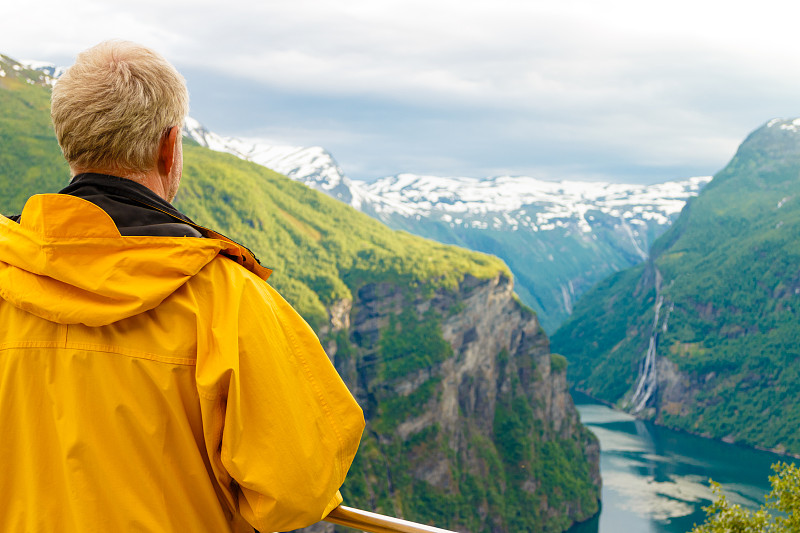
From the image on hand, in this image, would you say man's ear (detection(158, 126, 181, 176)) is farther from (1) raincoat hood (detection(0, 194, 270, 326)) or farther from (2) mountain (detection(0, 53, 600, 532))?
(2) mountain (detection(0, 53, 600, 532))

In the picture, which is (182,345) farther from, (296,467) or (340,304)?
(340,304)

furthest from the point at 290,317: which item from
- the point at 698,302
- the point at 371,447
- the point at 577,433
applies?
the point at 698,302

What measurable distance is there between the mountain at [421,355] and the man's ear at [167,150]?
8585cm

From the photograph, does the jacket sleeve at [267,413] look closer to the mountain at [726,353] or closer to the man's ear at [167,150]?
the man's ear at [167,150]

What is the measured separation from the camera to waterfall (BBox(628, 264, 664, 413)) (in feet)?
521

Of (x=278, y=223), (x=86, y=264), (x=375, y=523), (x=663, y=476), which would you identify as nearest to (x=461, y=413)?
(x=663, y=476)

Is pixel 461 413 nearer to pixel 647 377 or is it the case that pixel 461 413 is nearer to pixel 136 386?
pixel 647 377

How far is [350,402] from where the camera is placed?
2.04 meters

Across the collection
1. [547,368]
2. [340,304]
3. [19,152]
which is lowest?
[547,368]

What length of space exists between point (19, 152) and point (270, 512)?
351 feet

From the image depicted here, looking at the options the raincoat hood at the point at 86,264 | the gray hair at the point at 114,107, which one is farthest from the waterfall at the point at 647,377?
the raincoat hood at the point at 86,264

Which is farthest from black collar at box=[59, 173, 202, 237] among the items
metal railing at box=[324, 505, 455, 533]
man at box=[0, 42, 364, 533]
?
metal railing at box=[324, 505, 455, 533]

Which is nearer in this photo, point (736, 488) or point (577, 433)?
point (736, 488)

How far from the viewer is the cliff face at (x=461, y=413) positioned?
3615 inches
